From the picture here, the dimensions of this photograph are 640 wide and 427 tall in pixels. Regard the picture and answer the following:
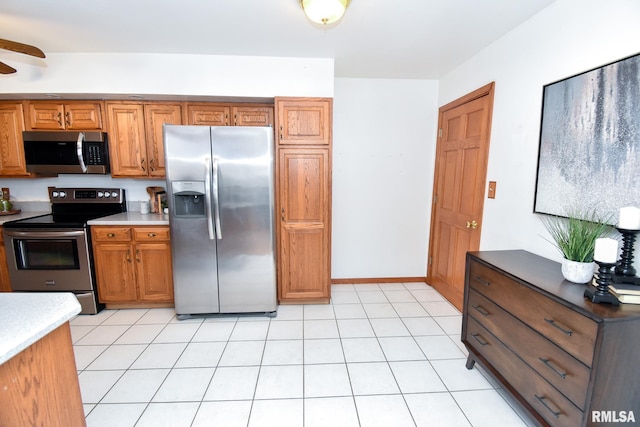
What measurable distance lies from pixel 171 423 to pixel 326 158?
2.23 meters

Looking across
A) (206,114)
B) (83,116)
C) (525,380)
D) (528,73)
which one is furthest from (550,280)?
(83,116)

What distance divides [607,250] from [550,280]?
1.10ft

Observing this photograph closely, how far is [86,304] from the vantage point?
272cm

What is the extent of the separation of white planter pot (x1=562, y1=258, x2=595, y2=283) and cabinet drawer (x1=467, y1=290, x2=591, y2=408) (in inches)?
13.4

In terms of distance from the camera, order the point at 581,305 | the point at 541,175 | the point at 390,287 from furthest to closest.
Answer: the point at 390,287 → the point at 541,175 → the point at 581,305

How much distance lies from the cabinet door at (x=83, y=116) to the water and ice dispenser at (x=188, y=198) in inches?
48.1

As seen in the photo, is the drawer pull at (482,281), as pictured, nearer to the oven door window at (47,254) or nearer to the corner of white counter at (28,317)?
the corner of white counter at (28,317)

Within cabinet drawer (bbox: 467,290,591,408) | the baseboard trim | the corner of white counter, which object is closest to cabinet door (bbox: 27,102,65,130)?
the corner of white counter

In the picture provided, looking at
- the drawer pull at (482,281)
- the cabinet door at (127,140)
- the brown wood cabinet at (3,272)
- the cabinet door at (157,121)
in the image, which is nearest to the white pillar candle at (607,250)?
the drawer pull at (482,281)

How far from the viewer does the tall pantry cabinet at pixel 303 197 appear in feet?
8.87

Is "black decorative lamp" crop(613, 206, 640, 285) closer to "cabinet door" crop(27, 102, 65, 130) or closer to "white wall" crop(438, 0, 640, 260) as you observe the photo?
"white wall" crop(438, 0, 640, 260)

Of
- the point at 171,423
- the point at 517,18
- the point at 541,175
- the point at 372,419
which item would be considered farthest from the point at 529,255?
the point at 171,423

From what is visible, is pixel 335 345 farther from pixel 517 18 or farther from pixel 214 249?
pixel 517 18

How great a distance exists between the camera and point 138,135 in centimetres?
286
